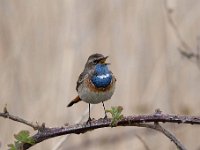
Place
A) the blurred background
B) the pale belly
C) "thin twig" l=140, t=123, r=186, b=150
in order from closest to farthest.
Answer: "thin twig" l=140, t=123, r=186, b=150, the pale belly, the blurred background

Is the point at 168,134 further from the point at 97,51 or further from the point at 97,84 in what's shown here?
the point at 97,51

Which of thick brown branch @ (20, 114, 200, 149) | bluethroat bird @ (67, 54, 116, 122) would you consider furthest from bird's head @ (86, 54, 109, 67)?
thick brown branch @ (20, 114, 200, 149)

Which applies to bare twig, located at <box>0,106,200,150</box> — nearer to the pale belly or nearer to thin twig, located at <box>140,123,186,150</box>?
thin twig, located at <box>140,123,186,150</box>

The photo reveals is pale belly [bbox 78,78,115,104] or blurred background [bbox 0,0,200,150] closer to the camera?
pale belly [bbox 78,78,115,104]

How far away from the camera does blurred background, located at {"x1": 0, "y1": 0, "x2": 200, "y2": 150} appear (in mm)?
2867

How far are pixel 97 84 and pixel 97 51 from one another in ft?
4.30

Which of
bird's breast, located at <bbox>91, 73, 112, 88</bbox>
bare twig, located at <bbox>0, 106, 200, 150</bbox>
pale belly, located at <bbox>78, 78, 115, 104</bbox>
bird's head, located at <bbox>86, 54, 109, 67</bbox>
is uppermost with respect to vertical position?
bird's head, located at <bbox>86, 54, 109, 67</bbox>

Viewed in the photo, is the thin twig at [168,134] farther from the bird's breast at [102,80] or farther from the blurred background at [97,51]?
the blurred background at [97,51]

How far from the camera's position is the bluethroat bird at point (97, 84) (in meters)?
1.67

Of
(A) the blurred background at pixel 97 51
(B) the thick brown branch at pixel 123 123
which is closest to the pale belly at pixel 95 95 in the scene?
(B) the thick brown branch at pixel 123 123

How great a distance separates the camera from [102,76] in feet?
5.59

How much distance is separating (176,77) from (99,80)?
159 cm

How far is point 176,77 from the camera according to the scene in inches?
127

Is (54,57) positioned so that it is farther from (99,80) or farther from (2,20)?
(99,80)
